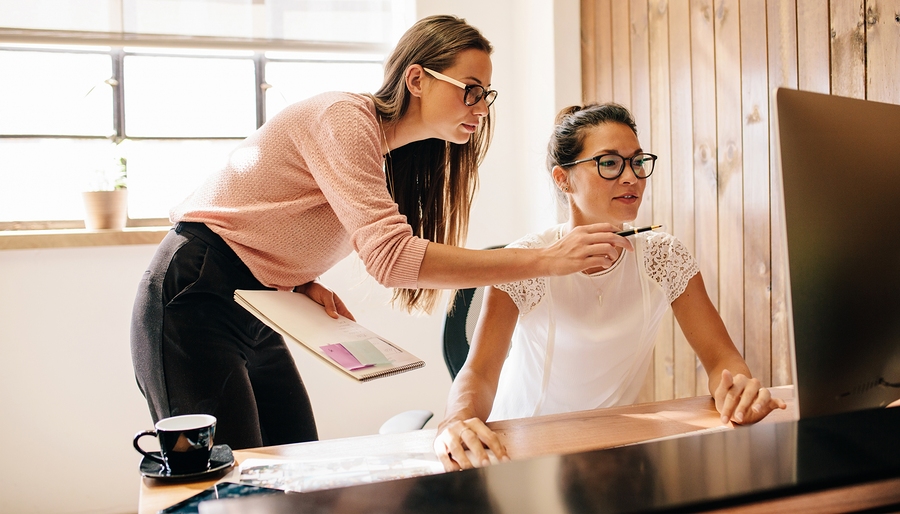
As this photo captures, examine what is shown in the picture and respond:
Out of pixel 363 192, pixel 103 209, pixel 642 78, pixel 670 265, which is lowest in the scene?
pixel 670 265

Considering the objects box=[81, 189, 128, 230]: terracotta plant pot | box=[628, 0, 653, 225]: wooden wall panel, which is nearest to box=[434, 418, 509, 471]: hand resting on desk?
box=[628, 0, 653, 225]: wooden wall panel

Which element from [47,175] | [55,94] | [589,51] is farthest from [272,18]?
[589,51]

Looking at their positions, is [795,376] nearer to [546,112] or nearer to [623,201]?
[623,201]

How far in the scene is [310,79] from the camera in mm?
3193

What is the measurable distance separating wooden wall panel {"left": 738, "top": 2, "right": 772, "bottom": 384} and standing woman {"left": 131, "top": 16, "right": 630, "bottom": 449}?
2.58ft

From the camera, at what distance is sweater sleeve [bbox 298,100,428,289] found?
48.2 inches

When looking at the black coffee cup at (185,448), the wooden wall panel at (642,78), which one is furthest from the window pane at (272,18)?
the black coffee cup at (185,448)

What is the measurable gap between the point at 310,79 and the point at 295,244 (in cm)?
196

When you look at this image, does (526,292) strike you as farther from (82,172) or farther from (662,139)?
(82,172)

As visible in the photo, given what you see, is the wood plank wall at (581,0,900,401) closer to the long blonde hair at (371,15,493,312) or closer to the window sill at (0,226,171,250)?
the long blonde hair at (371,15,493,312)

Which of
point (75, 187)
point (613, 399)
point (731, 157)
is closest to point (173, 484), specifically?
point (613, 399)

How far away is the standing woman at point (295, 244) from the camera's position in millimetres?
1231

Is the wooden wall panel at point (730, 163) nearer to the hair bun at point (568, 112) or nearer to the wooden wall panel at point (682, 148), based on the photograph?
the wooden wall panel at point (682, 148)

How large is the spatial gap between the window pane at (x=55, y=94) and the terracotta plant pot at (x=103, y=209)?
0.98ft
